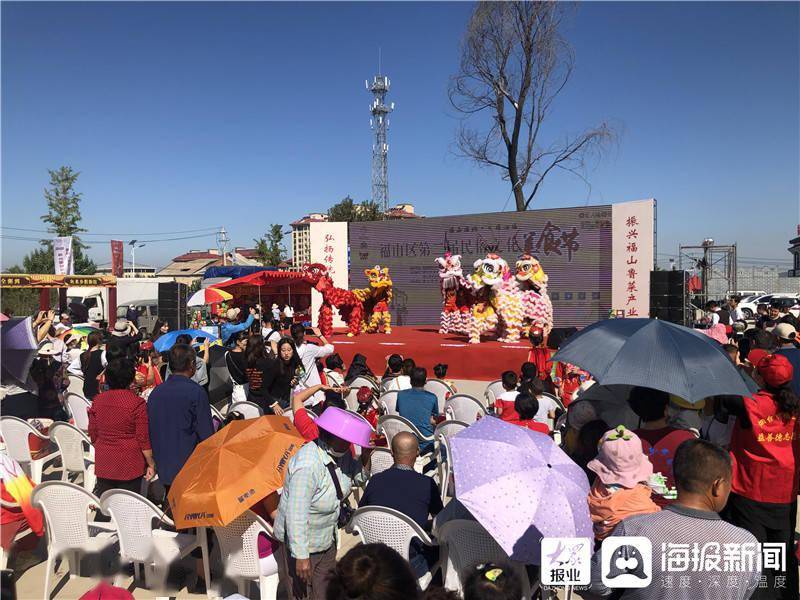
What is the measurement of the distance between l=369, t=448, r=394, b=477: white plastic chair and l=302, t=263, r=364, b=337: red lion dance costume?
9796mm

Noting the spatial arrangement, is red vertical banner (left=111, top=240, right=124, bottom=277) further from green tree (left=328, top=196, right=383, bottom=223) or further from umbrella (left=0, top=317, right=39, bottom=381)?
umbrella (left=0, top=317, right=39, bottom=381)

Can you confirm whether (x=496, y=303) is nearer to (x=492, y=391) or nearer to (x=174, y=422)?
(x=492, y=391)

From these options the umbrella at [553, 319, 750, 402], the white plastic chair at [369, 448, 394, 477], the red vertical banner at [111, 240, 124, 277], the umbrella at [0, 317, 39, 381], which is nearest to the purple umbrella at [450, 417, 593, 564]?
the umbrella at [553, 319, 750, 402]

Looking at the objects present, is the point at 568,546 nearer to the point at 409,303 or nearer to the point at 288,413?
the point at 288,413

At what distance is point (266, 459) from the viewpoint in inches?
103

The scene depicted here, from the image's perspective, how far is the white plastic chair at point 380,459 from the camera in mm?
3760

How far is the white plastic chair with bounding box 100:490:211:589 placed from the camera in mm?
2805

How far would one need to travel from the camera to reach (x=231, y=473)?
2.51 m

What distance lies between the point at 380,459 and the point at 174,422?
132cm

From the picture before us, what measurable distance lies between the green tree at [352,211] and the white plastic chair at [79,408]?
3101cm

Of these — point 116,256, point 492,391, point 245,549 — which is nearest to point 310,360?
point 492,391

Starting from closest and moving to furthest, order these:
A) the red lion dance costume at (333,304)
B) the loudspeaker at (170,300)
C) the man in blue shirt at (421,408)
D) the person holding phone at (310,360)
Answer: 1. the man in blue shirt at (421,408)
2. the person holding phone at (310,360)
3. the red lion dance costume at (333,304)
4. the loudspeaker at (170,300)

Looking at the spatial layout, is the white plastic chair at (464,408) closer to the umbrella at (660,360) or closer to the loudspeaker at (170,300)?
the umbrella at (660,360)

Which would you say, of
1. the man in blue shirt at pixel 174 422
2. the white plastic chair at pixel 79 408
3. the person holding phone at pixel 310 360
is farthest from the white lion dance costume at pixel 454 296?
the man in blue shirt at pixel 174 422
